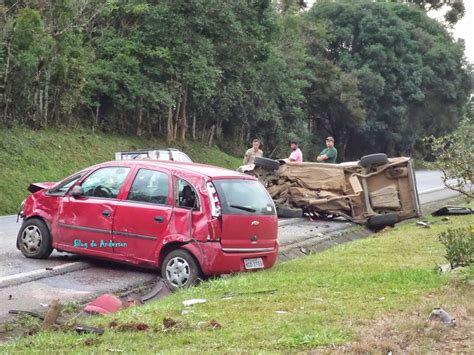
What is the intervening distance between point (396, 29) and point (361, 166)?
1568 inches

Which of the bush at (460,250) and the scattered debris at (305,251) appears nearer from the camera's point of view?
the bush at (460,250)

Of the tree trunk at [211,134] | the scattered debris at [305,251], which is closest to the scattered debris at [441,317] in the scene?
the scattered debris at [305,251]

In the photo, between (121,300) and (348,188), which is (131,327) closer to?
(121,300)

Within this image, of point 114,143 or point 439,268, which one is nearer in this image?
point 439,268

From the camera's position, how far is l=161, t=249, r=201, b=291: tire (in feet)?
31.0

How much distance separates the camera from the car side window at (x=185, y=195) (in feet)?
31.8

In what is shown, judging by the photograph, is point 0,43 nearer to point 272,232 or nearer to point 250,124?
point 272,232

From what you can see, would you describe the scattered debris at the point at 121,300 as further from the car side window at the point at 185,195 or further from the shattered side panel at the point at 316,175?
the shattered side panel at the point at 316,175

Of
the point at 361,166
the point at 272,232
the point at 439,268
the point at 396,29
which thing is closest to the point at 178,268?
the point at 272,232

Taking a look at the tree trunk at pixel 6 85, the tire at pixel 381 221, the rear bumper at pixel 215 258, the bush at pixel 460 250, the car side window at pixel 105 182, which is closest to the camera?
the bush at pixel 460 250

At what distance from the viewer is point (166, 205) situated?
984cm

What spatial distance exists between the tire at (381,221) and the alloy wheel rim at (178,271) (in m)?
8.10

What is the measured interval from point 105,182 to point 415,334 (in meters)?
5.90

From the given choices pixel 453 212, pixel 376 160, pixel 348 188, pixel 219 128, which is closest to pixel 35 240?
pixel 348 188
